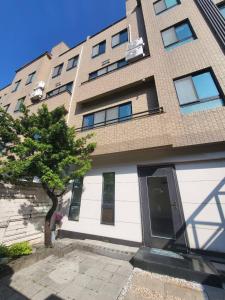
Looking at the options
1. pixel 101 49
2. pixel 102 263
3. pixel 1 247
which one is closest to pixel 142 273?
pixel 102 263

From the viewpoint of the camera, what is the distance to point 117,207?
6316 millimetres

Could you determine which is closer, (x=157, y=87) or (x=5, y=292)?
(x=5, y=292)

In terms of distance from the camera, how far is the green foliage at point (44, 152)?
504cm

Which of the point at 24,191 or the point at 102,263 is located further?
the point at 24,191

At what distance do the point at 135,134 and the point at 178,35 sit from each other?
6.13 metres

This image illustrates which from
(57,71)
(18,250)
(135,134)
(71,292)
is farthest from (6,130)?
(57,71)

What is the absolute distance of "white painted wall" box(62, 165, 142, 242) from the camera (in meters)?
5.86

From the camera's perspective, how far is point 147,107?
7.41m

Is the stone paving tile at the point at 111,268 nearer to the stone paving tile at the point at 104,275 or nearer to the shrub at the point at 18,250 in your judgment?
the stone paving tile at the point at 104,275

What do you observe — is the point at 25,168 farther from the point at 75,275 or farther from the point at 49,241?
the point at 75,275

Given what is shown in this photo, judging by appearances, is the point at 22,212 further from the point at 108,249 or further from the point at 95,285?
the point at 95,285

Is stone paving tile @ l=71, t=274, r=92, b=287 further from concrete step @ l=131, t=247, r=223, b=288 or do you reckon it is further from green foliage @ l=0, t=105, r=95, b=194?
green foliage @ l=0, t=105, r=95, b=194

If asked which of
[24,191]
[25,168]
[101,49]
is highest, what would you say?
[101,49]

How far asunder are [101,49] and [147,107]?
26.9 feet
